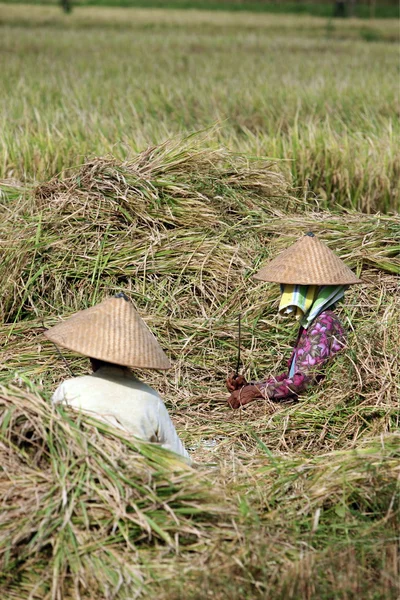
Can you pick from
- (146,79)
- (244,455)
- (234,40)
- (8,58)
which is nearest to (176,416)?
(244,455)

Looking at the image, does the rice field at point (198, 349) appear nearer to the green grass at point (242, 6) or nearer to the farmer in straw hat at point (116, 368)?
the farmer in straw hat at point (116, 368)

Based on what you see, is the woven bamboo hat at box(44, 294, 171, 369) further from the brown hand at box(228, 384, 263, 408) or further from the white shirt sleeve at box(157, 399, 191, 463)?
the brown hand at box(228, 384, 263, 408)

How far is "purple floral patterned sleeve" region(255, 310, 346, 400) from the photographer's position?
339 centimetres

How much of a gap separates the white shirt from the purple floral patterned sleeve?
83cm

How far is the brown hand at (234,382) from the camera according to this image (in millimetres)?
3539

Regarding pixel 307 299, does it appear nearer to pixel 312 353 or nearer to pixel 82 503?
pixel 312 353

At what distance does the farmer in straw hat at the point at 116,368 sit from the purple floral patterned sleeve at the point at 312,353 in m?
0.82

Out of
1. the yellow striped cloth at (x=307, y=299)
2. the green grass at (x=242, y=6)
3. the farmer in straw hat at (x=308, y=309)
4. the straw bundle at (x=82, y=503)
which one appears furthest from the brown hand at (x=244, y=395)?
the green grass at (x=242, y=6)

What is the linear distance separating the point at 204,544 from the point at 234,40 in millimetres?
16812

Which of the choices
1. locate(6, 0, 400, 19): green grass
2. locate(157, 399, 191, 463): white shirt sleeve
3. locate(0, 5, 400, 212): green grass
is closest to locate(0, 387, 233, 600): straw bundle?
locate(157, 399, 191, 463): white shirt sleeve

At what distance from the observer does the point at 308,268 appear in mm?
3324

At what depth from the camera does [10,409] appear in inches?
98.2

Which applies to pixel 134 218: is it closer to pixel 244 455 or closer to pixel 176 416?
pixel 176 416

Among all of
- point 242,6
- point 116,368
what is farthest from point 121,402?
point 242,6
